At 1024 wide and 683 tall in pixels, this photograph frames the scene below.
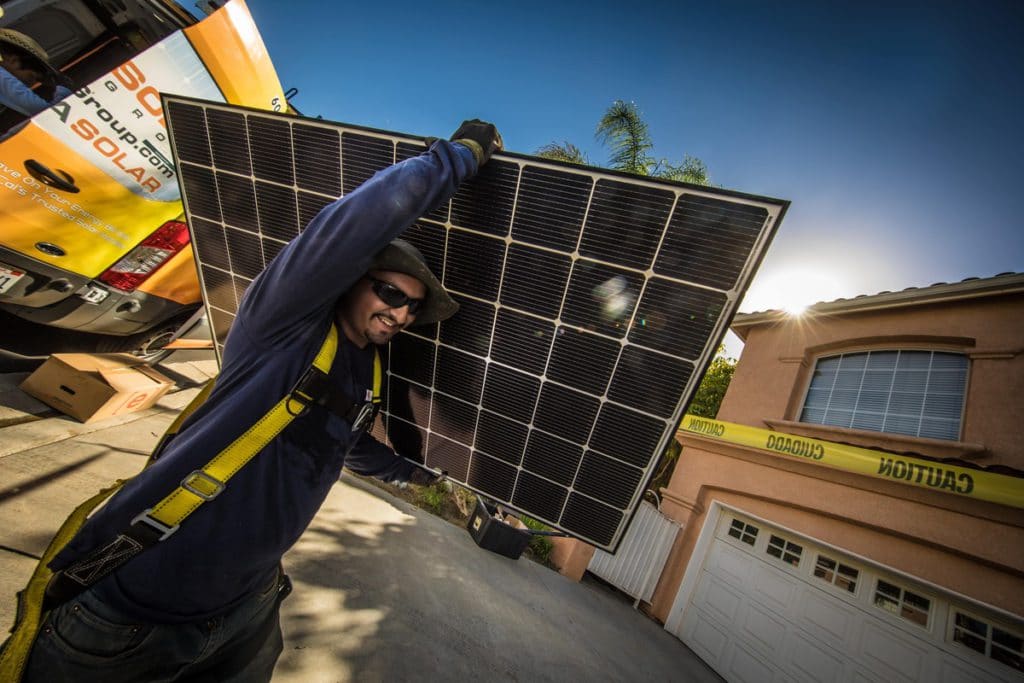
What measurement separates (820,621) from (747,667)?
5.33 feet

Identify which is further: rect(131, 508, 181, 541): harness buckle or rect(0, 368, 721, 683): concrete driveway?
rect(0, 368, 721, 683): concrete driveway

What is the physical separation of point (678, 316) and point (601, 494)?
1535mm

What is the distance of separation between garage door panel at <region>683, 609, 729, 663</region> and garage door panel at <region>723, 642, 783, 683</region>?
0.20 metres

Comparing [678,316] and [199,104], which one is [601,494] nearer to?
[678,316]

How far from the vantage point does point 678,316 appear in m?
2.27

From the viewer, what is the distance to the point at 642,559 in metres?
9.27

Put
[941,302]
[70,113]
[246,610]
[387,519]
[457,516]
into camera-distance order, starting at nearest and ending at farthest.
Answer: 1. [246,610]
2. [70,113]
3. [387,519]
4. [941,302]
5. [457,516]

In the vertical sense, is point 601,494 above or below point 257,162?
below

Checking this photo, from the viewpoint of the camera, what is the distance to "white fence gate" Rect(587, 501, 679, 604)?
9.10 meters

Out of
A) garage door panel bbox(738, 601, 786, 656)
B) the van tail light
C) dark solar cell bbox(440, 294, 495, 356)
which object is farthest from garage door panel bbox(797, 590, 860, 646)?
the van tail light

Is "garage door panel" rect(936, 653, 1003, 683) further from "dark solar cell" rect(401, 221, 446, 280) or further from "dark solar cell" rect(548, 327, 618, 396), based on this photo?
"dark solar cell" rect(401, 221, 446, 280)

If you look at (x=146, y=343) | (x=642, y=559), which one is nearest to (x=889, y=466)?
(x=642, y=559)

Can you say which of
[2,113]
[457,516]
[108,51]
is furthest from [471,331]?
[457,516]

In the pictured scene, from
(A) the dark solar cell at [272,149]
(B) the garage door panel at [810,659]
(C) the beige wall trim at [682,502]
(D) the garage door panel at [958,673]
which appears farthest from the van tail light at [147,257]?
(D) the garage door panel at [958,673]
